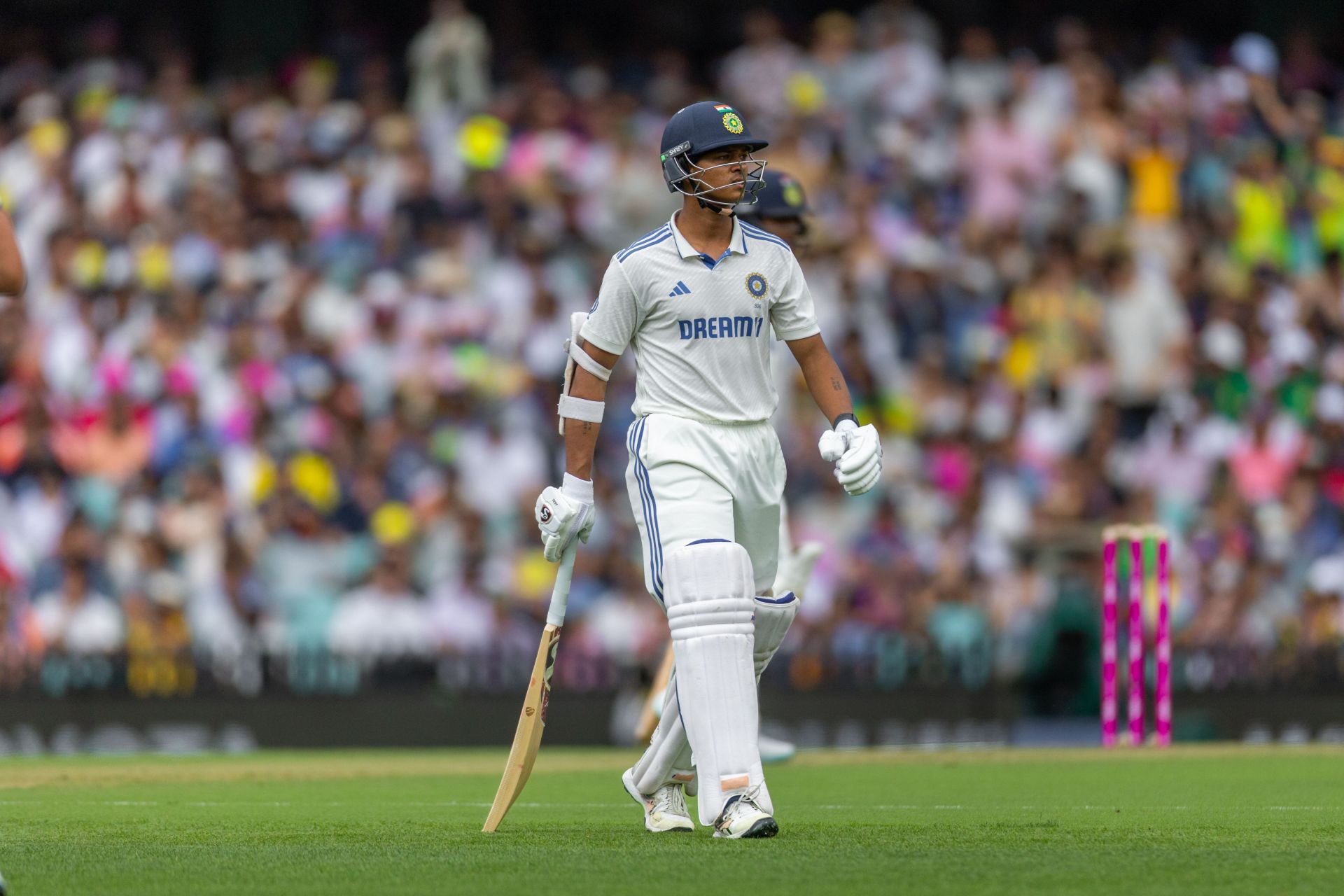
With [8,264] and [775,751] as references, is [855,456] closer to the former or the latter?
[8,264]

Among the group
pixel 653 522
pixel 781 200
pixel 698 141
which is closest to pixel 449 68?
pixel 781 200

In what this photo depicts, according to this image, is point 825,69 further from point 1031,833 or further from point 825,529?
point 1031,833

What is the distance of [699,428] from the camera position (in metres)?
7.05

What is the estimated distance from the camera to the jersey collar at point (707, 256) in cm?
711

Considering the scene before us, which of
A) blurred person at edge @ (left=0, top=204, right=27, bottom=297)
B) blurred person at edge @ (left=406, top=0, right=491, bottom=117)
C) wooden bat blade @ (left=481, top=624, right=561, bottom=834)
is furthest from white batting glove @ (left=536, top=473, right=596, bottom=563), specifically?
blurred person at edge @ (left=406, top=0, right=491, bottom=117)

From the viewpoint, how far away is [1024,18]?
21656 millimetres

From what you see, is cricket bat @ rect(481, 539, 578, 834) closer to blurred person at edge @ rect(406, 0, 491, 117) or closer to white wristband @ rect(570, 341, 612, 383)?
white wristband @ rect(570, 341, 612, 383)

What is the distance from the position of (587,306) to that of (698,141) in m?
10.7

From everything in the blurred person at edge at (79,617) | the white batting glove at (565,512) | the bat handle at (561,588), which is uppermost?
the white batting glove at (565,512)

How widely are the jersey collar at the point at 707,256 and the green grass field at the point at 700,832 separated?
1.84 metres

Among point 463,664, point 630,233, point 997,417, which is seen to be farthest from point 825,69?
point 463,664

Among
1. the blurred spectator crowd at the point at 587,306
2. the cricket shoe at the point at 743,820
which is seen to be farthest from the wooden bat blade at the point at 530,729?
the blurred spectator crowd at the point at 587,306

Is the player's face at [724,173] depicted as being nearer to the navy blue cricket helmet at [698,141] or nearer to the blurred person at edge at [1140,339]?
the navy blue cricket helmet at [698,141]

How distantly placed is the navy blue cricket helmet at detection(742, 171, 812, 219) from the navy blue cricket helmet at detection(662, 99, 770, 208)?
9.71 feet
